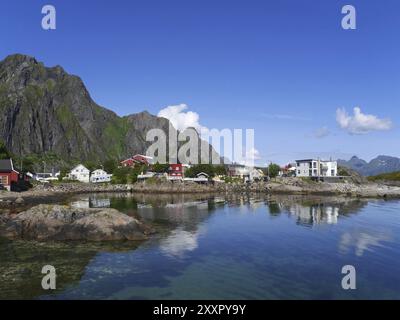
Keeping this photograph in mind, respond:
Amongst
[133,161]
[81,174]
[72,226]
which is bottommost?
[72,226]

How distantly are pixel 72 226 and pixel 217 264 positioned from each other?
16.5m

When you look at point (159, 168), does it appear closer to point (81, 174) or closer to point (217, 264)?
point (81, 174)

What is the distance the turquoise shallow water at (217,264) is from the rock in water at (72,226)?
6.74 ft

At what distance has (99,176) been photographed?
15562 cm

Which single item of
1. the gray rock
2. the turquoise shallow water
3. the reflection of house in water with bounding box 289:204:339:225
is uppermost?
the gray rock

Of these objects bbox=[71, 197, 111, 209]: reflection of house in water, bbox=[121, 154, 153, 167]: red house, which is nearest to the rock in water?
bbox=[71, 197, 111, 209]: reflection of house in water

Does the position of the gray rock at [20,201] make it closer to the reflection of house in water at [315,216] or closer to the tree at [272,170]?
the reflection of house in water at [315,216]

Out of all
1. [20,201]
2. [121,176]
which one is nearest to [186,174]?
[121,176]

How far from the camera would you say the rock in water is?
38.5m

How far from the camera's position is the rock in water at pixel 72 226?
1517 inches

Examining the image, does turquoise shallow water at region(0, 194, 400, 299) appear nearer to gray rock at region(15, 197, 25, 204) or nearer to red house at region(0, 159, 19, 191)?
gray rock at region(15, 197, 25, 204)

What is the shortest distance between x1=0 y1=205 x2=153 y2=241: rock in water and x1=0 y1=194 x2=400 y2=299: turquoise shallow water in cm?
205

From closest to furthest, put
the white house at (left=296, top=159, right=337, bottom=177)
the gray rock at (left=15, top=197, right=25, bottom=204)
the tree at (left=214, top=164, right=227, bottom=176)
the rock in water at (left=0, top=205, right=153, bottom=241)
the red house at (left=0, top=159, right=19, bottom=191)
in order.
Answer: the rock in water at (left=0, top=205, right=153, bottom=241) < the gray rock at (left=15, top=197, right=25, bottom=204) < the red house at (left=0, top=159, right=19, bottom=191) < the white house at (left=296, top=159, right=337, bottom=177) < the tree at (left=214, top=164, right=227, bottom=176)
